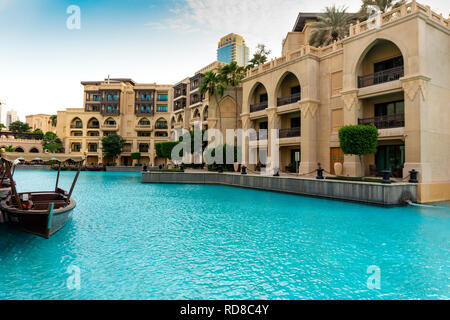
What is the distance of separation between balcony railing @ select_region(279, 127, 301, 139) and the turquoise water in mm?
15582

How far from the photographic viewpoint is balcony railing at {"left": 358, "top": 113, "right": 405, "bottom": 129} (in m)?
18.5

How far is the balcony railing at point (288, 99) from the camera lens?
88.1 feet

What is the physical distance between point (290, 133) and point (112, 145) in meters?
47.5

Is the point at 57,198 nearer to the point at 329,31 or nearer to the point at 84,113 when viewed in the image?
the point at 329,31

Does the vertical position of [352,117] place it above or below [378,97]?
below

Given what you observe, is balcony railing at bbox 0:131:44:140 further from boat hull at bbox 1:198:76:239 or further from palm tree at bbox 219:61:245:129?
boat hull at bbox 1:198:76:239

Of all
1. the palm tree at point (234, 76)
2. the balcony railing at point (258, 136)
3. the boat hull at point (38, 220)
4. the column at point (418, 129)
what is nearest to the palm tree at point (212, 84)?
the palm tree at point (234, 76)

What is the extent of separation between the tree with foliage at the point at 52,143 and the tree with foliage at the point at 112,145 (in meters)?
14.1

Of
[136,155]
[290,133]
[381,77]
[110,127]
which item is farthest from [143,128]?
[381,77]

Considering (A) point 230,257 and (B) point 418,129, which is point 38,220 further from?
(B) point 418,129

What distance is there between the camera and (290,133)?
27.3 metres
